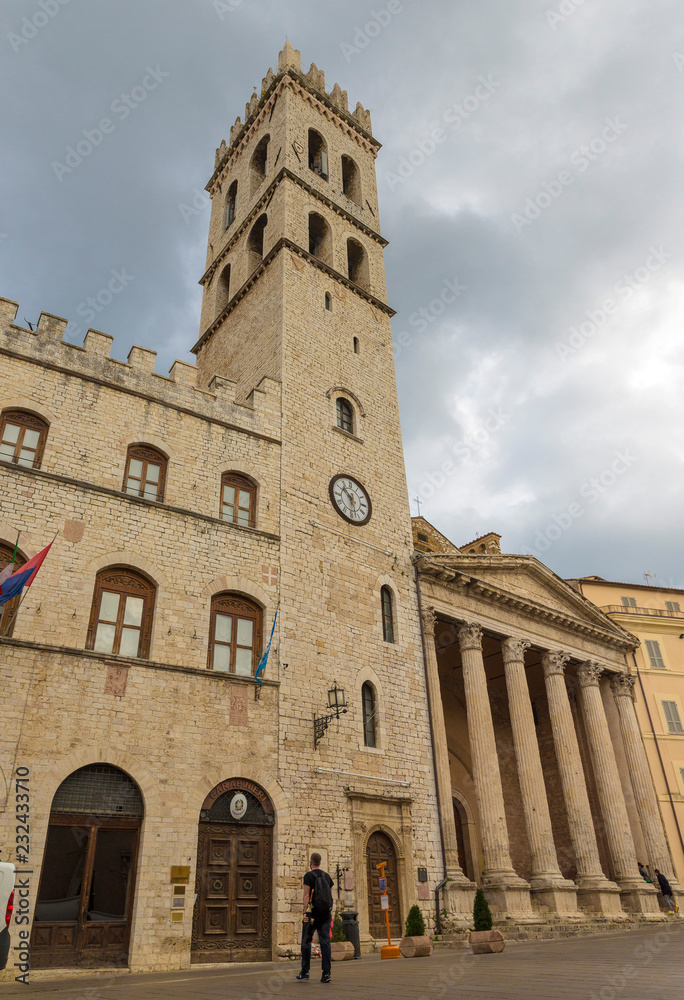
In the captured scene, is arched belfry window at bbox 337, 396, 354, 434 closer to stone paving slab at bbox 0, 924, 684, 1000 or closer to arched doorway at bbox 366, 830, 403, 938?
arched doorway at bbox 366, 830, 403, 938

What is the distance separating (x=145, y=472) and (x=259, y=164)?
19949 millimetres

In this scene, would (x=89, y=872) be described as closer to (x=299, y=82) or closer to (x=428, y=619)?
(x=428, y=619)

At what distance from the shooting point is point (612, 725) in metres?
29.5

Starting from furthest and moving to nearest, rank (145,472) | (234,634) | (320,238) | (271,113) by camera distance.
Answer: (271,113)
(320,238)
(145,472)
(234,634)

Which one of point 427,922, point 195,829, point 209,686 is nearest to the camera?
point 195,829

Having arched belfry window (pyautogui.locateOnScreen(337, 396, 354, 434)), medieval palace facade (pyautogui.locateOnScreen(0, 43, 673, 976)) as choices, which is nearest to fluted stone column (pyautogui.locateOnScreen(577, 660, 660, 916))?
medieval palace facade (pyautogui.locateOnScreen(0, 43, 673, 976))

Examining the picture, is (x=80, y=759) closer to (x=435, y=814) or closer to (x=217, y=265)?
(x=435, y=814)

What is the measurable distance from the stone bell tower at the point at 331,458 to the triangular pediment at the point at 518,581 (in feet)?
5.86

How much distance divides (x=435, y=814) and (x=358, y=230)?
22.3 m

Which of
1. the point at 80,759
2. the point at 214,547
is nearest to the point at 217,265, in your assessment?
the point at 214,547

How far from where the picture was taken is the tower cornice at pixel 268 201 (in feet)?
89.0

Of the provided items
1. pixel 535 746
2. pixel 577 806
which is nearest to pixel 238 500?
pixel 535 746

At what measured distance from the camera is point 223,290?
29.9 metres

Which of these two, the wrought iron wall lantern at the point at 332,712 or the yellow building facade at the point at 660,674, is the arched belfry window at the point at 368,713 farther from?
the yellow building facade at the point at 660,674
